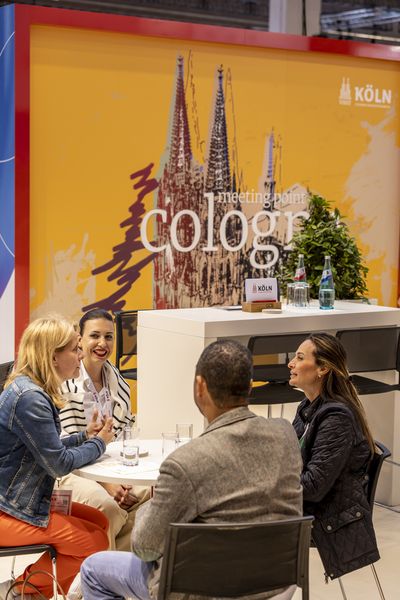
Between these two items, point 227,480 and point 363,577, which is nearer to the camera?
point 227,480

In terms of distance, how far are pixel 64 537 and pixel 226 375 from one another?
1209mm

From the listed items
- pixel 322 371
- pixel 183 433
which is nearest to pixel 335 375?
pixel 322 371

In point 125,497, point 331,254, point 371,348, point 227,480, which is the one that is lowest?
point 125,497

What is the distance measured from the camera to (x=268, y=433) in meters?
2.75

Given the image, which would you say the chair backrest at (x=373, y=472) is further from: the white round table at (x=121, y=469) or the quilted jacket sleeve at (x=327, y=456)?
the white round table at (x=121, y=469)

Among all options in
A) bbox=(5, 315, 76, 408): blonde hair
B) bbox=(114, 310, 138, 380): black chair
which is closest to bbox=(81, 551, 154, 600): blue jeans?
bbox=(5, 315, 76, 408): blonde hair

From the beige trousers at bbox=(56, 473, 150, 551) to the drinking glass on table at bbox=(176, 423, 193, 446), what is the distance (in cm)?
42

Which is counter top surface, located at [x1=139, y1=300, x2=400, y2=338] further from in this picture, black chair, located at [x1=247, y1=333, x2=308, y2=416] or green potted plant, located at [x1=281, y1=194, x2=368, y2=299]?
green potted plant, located at [x1=281, y1=194, x2=368, y2=299]

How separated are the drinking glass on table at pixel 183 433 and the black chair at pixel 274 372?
97cm

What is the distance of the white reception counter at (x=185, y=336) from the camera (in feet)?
16.5

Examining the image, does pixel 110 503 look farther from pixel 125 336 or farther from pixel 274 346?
pixel 125 336

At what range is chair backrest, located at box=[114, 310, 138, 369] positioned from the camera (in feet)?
21.2

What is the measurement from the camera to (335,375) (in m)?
3.94

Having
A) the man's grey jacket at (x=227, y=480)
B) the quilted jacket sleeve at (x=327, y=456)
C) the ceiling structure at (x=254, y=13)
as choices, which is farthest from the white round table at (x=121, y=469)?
the ceiling structure at (x=254, y=13)
